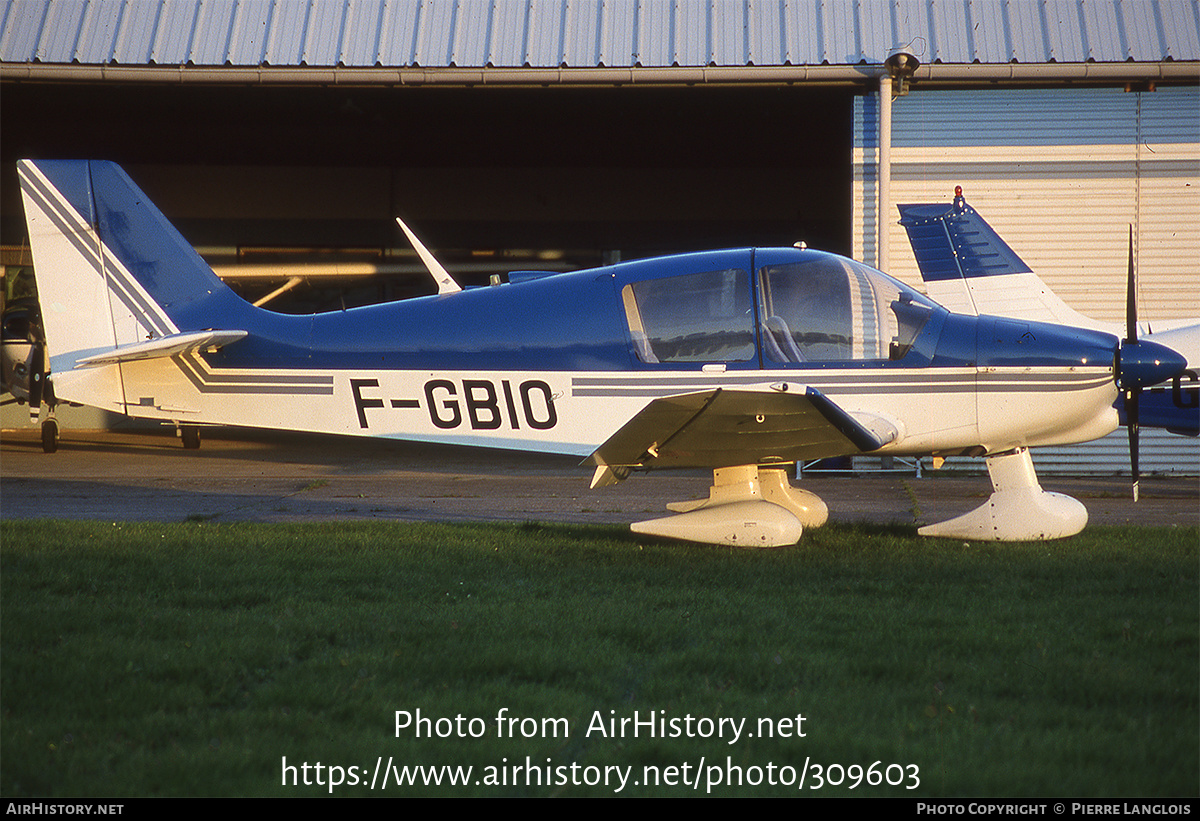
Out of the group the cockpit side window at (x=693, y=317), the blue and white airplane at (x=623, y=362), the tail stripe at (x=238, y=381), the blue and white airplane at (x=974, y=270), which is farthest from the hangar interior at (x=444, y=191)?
the cockpit side window at (x=693, y=317)

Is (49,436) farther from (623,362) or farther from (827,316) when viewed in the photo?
(827,316)

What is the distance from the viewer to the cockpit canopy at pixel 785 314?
564 cm

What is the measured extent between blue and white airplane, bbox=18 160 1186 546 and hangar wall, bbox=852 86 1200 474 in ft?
16.6

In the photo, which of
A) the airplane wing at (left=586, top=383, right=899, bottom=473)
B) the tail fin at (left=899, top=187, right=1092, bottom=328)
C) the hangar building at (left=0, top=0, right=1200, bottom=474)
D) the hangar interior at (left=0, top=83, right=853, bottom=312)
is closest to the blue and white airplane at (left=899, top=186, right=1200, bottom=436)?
the tail fin at (left=899, top=187, right=1092, bottom=328)

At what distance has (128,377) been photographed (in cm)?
633

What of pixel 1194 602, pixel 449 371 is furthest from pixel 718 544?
pixel 1194 602

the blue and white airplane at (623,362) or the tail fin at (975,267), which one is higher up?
the tail fin at (975,267)

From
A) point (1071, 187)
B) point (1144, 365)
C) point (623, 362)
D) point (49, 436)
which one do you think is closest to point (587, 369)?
point (623, 362)

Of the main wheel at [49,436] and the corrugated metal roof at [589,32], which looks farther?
the main wheel at [49,436]

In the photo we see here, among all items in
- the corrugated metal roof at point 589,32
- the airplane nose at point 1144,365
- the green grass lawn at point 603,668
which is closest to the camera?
the green grass lawn at point 603,668

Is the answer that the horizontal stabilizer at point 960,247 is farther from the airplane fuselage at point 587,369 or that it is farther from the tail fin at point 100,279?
the tail fin at point 100,279

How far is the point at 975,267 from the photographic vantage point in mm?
9461

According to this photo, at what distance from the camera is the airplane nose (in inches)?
218

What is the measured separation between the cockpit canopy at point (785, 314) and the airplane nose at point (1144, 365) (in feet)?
3.93
